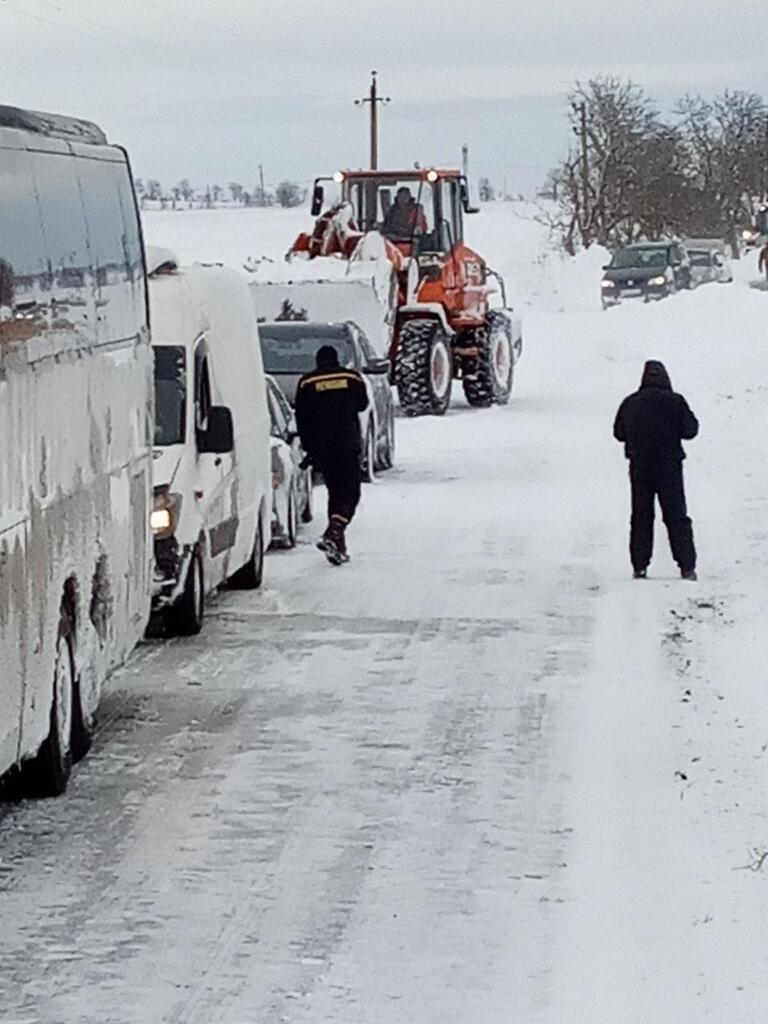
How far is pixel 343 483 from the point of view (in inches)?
697

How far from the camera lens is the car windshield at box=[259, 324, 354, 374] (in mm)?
23469

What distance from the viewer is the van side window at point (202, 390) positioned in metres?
14.2

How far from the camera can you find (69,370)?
9.73m

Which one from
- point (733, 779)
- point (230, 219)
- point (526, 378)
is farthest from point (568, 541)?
point (230, 219)

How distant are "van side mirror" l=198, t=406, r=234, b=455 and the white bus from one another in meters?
1.78

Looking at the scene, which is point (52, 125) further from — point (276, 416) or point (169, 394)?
point (276, 416)

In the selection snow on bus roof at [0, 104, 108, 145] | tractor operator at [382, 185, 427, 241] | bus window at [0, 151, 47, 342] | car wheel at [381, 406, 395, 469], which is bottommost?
car wheel at [381, 406, 395, 469]

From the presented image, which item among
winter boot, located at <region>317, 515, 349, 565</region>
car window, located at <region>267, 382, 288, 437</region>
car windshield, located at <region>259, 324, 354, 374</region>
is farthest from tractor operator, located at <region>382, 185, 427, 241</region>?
winter boot, located at <region>317, 515, 349, 565</region>

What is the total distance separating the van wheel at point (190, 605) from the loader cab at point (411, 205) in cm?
1854

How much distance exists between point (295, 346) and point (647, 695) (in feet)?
40.1

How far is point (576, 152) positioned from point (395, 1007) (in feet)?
241

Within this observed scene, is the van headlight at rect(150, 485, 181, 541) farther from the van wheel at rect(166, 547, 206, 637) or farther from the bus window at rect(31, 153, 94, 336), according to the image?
the bus window at rect(31, 153, 94, 336)

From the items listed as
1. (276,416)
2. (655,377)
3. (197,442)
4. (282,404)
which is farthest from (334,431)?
(197,442)

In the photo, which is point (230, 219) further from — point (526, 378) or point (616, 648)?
point (616, 648)
